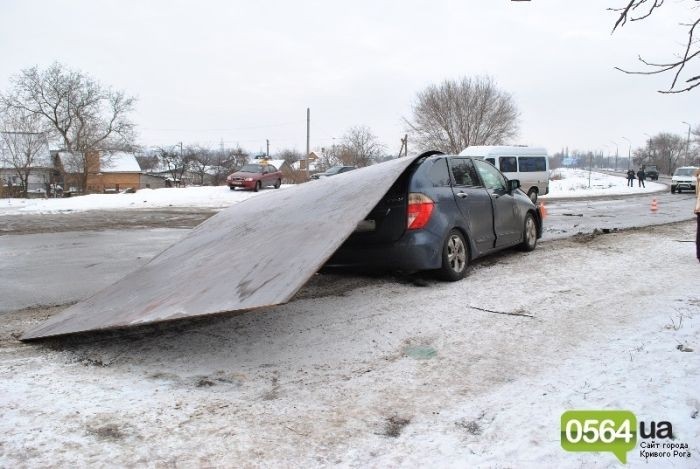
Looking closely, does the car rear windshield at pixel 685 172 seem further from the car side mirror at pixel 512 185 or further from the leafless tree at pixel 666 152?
the leafless tree at pixel 666 152

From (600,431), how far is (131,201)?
24.8 m

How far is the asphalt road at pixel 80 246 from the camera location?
6453mm

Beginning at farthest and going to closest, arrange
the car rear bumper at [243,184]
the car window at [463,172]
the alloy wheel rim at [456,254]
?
the car rear bumper at [243,184] < the car window at [463,172] < the alloy wheel rim at [456,254]

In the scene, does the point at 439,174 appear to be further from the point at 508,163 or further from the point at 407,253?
the point at 508,163

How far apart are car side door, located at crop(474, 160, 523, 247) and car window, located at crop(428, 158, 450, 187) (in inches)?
36.7

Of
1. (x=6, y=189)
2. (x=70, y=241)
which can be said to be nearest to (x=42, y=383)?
(x=70, y=241)

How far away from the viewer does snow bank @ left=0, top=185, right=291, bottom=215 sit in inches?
834

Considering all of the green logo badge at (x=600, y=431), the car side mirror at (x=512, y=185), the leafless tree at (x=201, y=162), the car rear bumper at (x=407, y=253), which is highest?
the leafless tree at (x=201, y=162)

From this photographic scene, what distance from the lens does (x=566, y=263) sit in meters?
6.70

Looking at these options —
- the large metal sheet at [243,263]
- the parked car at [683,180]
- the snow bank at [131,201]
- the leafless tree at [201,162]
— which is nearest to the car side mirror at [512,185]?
the large metal sheet at [243,263]

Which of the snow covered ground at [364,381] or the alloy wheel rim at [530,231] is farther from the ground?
the alloy wheel rim at [530,231]

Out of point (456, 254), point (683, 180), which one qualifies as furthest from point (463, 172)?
point (683, 180)

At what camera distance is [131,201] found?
24422 millimetres

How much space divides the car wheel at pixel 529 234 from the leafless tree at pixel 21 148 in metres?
34.8
